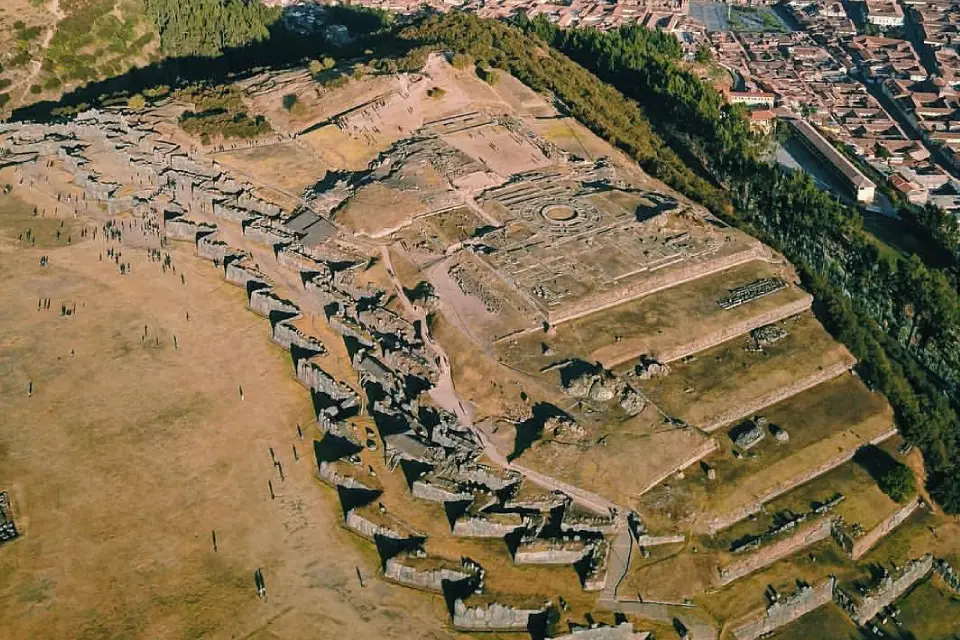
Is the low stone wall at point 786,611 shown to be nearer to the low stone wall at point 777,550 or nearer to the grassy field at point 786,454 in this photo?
the low stone wall at point 777,550

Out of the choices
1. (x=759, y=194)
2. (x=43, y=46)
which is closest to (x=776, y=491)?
(x=759, y=194)

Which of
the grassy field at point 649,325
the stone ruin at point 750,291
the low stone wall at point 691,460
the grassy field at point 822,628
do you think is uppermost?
the stone ruin at point 750,291

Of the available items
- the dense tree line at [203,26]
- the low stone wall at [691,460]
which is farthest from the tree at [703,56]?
the low stone wall at [691,460]

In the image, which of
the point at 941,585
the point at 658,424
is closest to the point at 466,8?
the point at 658,424

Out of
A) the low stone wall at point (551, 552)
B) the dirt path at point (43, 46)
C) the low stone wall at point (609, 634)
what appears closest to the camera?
the low stone wall at point (609, 634)

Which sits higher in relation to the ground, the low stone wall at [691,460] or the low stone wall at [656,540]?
the low stone wall at [691,460]

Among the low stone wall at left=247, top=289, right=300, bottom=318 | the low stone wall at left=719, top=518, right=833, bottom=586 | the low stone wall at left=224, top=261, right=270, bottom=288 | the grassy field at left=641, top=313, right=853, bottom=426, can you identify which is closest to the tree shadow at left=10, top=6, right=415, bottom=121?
the low stone wall at left=224, top=261, right=270, bottom=288
